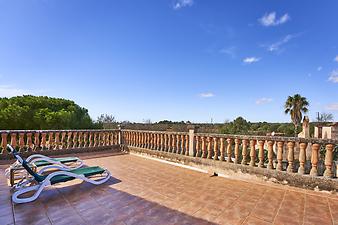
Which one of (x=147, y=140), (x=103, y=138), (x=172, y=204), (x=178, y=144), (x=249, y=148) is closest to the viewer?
(x=172, y=204)

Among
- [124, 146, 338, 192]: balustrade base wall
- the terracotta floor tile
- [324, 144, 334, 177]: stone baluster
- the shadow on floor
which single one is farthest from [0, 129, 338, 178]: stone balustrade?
the shadow on floor

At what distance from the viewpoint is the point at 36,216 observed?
244 centimetres

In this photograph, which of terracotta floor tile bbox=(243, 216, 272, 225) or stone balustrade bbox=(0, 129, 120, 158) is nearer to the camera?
terracotta floor tile bbox=(243, 216, 272, 225)

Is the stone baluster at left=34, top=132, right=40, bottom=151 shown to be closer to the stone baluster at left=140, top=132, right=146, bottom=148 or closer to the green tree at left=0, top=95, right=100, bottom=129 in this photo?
the stone baluster at left=140, top=132, right=146, bottom=148

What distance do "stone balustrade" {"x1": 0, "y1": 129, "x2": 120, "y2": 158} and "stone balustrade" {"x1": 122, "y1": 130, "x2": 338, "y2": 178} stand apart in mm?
1179

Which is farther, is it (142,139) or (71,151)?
(142,139)

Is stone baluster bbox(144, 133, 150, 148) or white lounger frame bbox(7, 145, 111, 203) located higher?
stone baluster bbox(144, 133, 150, 148)

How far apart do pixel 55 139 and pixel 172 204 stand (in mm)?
5870

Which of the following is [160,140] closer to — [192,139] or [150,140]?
[150,140]

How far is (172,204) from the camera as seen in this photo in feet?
9.57

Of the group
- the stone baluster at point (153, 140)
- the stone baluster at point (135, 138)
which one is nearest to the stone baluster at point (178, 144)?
the stone baluster at point (153, 140)

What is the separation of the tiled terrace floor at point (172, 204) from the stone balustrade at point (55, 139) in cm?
212

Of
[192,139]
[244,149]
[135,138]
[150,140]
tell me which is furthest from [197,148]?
[135,138]

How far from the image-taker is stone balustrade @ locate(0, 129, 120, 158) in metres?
5.94
